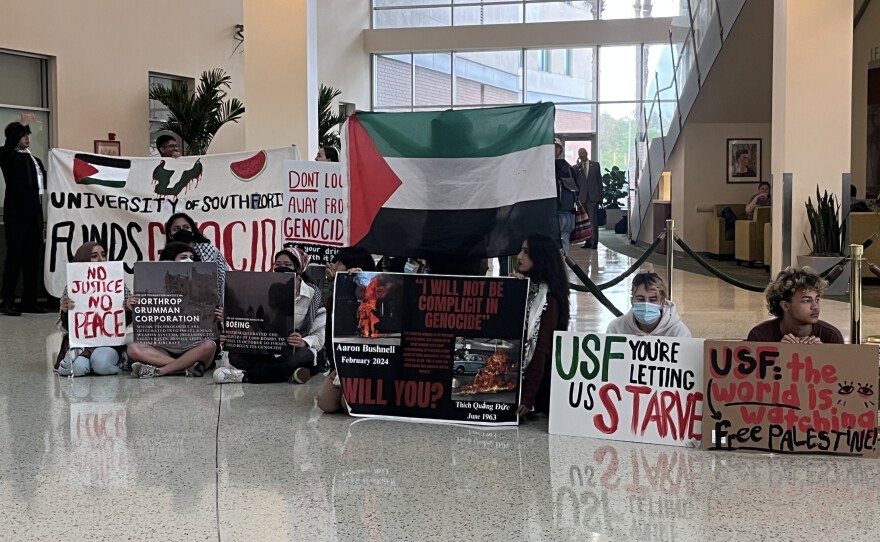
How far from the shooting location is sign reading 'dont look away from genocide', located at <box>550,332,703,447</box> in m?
5.20

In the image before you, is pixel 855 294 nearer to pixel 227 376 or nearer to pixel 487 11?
pixel 227 376

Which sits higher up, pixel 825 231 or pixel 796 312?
pixel 825 231

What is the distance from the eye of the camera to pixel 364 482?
15.1ft

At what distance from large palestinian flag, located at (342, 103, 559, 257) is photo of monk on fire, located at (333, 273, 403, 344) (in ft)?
1.83

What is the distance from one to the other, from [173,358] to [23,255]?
4561mm

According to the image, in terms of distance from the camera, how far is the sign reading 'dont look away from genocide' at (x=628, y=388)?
5.20 metres

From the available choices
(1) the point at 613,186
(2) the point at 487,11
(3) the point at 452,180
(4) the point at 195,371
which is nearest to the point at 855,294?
(3) the point at 452,180

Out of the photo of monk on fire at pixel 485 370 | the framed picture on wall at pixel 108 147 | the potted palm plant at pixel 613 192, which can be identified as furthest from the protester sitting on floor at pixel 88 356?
the potted palm plant at pixel 613 192

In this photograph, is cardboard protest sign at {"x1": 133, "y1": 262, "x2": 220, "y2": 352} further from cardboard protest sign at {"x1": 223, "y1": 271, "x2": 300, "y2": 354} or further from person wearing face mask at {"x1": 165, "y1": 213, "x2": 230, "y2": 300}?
person wearing face mask at {"x1": 165, "y1": 213, "x2": 230, "y2": 300}

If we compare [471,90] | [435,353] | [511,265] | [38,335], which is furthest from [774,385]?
[471,90]

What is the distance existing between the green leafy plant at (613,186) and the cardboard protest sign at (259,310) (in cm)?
2009

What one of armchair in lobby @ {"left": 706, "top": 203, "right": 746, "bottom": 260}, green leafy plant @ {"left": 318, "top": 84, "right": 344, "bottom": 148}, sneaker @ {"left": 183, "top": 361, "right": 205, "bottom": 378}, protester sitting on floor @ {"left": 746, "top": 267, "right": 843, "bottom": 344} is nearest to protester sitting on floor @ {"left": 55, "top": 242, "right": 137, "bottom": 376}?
sneaker @ {"left": 183, "top": 361, "right": 205, "bottom": 378}

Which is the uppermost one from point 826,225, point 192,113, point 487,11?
point 487,11

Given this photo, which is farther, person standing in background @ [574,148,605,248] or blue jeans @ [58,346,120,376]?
person standing in background @ [574,148,605,248]
